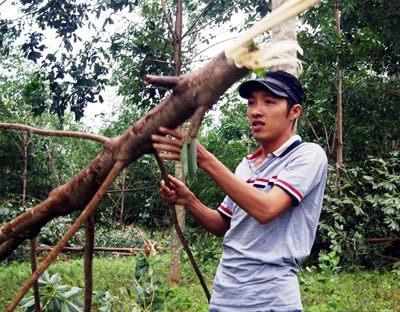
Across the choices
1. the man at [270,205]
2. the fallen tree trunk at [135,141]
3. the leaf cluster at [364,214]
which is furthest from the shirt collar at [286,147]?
the leaf cluster at [364,214]

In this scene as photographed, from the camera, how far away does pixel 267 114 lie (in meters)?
1.67

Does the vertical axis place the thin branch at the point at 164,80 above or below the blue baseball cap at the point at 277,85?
below

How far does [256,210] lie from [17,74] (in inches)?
541

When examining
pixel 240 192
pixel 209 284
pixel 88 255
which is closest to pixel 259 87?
pixel 240 192

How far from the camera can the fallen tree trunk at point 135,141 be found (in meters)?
1.09

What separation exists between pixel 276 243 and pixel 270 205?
0.51 feet

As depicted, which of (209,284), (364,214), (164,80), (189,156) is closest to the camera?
(164,80)

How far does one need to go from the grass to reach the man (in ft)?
5.92

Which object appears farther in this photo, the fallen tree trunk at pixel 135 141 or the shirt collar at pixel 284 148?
the shirt collar at pixel 284 148

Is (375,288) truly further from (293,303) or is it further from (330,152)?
(293,303)

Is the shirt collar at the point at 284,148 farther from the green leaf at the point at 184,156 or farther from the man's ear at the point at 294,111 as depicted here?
the green leaf at the point at 184,156

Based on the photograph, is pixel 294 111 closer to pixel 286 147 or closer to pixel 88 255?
pixel 286 147

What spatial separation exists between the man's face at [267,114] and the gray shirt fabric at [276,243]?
0.19 ft

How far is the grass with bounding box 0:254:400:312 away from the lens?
408 cm
